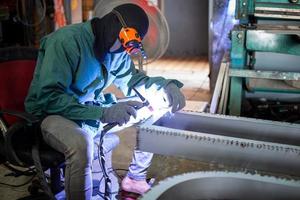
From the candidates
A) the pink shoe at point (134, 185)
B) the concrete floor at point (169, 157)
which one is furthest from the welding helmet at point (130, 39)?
the pink shoe at point (134, 185)

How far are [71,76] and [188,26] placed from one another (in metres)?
5.24

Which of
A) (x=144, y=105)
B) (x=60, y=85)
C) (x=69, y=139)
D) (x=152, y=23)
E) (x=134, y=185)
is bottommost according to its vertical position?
(x=134, y=185)

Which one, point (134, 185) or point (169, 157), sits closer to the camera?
point (169, 157)

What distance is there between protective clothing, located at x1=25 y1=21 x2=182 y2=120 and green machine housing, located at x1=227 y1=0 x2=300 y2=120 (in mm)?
427

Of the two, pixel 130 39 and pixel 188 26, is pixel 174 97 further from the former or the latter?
pixel 188 26

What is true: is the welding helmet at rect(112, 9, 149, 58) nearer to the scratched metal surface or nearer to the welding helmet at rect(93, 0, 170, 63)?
the scratched metal surface

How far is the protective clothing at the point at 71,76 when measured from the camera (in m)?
1.76

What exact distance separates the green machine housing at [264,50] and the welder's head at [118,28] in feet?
1.94

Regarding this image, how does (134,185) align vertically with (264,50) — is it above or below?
below

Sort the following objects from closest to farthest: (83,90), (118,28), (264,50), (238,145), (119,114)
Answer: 1. (238,145)
2. (119,114)
3. (118,28)
4. (83,90)
5. (264,50)

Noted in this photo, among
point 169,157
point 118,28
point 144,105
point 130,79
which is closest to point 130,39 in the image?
point 118,28

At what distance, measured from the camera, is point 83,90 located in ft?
6.47

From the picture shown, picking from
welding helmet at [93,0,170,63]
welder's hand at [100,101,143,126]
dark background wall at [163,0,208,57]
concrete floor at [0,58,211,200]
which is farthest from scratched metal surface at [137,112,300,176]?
dark background wall at [163,0,208,57]

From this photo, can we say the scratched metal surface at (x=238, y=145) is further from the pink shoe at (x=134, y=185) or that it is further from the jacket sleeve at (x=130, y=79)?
the pink shoe at (x=134, y=185)
